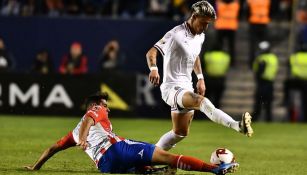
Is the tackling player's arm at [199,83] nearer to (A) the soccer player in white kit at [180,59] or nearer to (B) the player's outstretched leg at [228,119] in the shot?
A: (A) the soccer player in white kit at [180,59]

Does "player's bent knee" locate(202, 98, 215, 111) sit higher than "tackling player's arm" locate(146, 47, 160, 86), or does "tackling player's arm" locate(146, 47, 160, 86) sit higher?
"tackling player's arm" locate(146, 47, 160, 86)

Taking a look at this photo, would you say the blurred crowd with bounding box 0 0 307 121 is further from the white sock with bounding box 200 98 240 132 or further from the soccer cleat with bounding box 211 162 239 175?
the soccer cleat with bounding box 211 162 239 175

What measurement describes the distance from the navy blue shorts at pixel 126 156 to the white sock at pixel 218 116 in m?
0.76

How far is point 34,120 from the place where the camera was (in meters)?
22.9

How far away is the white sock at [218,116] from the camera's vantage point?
11.2 meters

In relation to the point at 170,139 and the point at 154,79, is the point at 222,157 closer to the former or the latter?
the point at 154,79

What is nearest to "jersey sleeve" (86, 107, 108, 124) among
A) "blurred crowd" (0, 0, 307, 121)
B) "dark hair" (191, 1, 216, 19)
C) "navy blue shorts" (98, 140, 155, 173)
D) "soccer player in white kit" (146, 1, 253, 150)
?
"navy blue shorts" (98, 140, 155, 173)

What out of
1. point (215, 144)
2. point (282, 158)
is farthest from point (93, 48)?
point (282, 158)

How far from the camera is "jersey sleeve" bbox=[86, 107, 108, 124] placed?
11750 millimetres

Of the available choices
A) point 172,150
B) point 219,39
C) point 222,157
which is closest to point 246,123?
point 222,157

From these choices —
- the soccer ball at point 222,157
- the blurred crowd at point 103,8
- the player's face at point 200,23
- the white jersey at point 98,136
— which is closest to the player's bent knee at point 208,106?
the soccer ball at point 222,157

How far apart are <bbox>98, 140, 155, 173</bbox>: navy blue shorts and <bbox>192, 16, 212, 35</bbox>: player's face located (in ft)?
5.95

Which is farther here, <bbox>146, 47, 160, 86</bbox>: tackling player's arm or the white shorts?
the white shorts

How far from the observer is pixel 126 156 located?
37.8 feet
